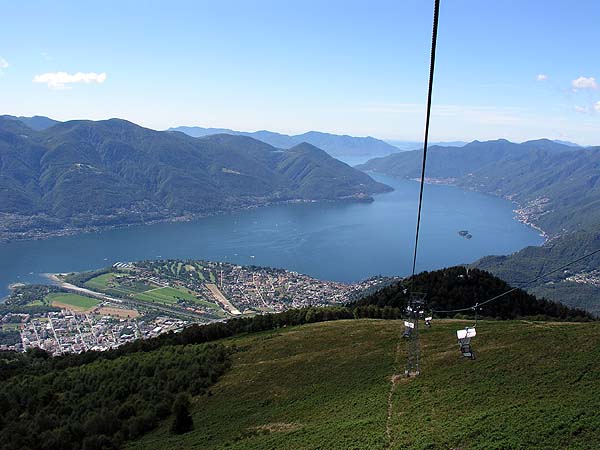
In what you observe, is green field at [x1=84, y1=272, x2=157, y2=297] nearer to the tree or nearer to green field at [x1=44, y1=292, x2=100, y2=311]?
green field at [x1=44, y1=292, x2=100, y2=311]

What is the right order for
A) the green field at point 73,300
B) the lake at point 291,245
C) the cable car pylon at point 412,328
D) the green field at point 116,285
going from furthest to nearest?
the lake at point 291,245
the green field at point 116,285
the green field at point 73,300
the cable car pylon at point 412,328

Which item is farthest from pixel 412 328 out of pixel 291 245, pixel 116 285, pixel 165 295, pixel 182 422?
pixel 291 245

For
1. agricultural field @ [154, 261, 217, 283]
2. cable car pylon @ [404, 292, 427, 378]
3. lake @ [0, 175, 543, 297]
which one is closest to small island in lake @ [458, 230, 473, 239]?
lake @ [0, 175, 543, 297]

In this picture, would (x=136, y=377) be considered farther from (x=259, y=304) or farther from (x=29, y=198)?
(x=29, y=198)

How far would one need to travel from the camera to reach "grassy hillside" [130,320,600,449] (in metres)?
13.4

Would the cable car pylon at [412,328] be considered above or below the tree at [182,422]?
above

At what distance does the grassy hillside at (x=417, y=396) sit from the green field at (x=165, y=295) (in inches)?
2786

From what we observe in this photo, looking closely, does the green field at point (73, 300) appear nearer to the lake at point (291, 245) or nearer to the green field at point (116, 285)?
the green field at point (116, 285)

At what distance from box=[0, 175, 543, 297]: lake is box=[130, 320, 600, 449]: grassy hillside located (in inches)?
3355

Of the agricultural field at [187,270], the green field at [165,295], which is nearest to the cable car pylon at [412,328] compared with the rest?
the green field at [165,295]

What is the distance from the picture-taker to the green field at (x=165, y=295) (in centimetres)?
9900

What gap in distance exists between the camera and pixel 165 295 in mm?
102500

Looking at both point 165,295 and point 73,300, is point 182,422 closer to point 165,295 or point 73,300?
point 165,295

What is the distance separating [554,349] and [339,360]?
A: 11659 millimetres
